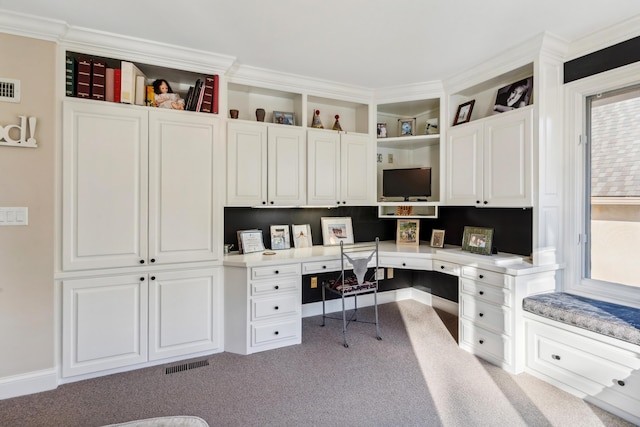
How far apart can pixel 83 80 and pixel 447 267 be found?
3.39m

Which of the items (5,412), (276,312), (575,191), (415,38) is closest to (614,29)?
(575,191)

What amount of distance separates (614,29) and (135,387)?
168 inches

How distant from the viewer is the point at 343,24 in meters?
2.26

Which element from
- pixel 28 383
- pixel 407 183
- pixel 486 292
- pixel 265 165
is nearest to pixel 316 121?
pixel 265 165

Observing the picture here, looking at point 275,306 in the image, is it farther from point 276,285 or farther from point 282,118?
point 282,118

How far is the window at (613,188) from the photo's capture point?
232 centimetres

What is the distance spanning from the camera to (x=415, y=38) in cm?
246

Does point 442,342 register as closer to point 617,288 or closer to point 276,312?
point 617,288

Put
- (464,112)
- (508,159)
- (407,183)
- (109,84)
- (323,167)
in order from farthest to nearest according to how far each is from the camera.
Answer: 1. (407,183)
2. (323,167)
3. (464,112)
4. (508,159)
5. (109,84)

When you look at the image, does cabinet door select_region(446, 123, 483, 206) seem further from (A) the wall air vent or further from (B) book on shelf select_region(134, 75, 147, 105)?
(A) the wall air vent

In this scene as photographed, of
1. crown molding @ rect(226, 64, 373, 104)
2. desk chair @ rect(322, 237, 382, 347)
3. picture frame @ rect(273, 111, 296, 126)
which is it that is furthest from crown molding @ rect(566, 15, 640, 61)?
picture frame @ rect(273, 111, 296, 126)

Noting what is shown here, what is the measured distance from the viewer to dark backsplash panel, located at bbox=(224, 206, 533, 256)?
2990 millimetres

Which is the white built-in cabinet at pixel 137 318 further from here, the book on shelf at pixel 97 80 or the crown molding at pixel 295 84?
the crown molding at pixel 295 84

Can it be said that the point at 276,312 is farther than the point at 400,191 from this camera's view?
No
